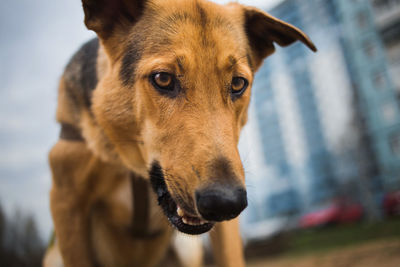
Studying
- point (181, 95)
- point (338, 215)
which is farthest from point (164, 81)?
point (338, 215)

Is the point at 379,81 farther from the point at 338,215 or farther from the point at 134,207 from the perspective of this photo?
the point at 134,207

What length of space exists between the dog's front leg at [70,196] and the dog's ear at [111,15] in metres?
0.88

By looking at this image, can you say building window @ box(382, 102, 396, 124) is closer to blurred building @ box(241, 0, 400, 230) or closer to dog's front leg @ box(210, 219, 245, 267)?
blurred building @ box(241, 0, 400, 230)

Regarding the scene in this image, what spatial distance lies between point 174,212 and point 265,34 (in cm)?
152

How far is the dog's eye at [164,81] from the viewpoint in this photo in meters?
1.75

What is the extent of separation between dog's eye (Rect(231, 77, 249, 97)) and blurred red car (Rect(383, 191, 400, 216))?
48.1 feet

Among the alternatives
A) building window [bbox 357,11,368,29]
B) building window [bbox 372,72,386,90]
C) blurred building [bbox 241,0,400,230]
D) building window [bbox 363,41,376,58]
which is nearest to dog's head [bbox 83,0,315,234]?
blurred building [bbox 241,0,400,230]

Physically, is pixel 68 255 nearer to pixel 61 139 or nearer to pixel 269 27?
pixel 61 139

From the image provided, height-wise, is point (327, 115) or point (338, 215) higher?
point (327, 115)

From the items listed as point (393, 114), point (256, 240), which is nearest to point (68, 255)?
point (256, 240)

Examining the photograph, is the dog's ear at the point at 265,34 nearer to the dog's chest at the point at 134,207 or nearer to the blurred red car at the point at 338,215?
the dog's chest at the point at 134,207

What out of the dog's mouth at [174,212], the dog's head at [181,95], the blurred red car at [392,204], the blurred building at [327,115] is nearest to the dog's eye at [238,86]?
the dog's head at [181,95]

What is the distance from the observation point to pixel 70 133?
2477 millimetres

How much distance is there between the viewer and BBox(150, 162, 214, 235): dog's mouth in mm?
1642
